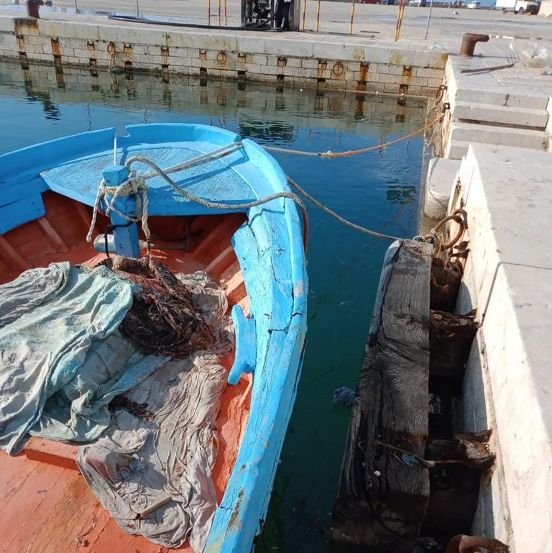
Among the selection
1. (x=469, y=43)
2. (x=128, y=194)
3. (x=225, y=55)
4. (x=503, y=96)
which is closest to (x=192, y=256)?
(x=128, y=194)

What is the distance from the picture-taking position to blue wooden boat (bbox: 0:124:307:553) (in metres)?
2.43

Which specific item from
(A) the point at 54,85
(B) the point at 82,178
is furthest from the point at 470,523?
(A) the point at 54,85

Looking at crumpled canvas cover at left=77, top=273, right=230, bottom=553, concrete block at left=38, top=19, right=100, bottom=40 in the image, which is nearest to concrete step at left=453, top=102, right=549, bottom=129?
crumpled canvas cover at left=77, top=273, right=230, bottom=553

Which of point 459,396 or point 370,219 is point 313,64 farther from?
point 459,396

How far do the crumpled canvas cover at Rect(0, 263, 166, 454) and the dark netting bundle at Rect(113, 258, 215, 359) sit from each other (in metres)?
0.10

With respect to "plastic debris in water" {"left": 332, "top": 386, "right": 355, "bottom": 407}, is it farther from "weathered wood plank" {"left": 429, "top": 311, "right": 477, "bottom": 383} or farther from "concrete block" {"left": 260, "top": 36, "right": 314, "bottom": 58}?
"concrete block" {"left": 260, "top": 36, "right": 314, "bottom": 58}

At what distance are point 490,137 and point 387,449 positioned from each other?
6.50 metres

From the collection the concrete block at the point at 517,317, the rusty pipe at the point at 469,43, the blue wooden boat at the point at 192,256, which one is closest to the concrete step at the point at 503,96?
the concrete block at the point at 517,317

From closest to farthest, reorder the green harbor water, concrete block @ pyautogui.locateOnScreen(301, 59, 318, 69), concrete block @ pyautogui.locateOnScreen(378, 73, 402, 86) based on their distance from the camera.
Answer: the green harbor water → concrete block @ pyautogui.locateOnScreen(378, 73, 402, 86) → concrete block @ pyautogui.locateOnScreen(301, 59, 318, 69)

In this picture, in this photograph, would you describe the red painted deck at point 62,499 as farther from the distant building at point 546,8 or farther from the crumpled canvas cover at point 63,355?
the distant building at point 546,8

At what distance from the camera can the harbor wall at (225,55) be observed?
658 inches

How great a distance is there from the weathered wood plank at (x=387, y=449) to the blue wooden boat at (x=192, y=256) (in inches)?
16.0

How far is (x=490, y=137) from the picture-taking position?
7480 millimetres

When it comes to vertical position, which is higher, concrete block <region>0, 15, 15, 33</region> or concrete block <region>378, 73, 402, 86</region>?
concrete block <region>0, 15, 15, 33</region>
